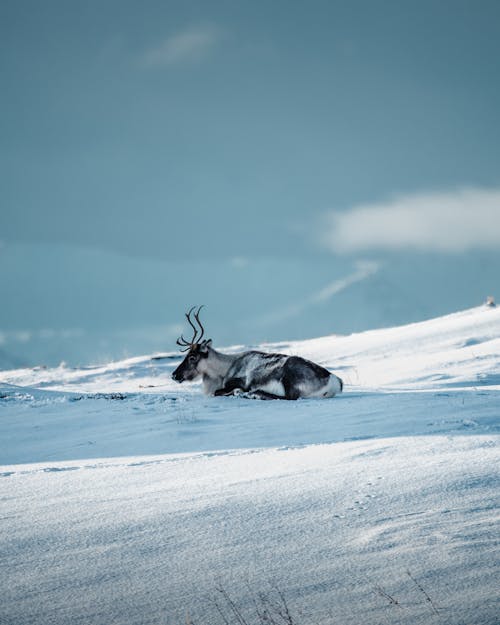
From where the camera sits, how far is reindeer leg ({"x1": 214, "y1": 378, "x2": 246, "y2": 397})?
32.2 feet

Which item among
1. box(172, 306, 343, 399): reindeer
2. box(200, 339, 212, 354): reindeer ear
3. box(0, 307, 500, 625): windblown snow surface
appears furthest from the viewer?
box(200, 339, 212, 354): reindeer ear

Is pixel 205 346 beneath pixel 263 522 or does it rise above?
above

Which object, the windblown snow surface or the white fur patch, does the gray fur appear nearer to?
the white fur patch

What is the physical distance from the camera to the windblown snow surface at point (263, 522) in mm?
2090

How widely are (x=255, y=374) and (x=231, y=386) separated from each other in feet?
1.67

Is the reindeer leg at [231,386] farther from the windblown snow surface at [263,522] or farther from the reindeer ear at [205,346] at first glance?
the windblown snow surface at [263,522]

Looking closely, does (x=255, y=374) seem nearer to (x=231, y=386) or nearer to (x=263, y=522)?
(x=231, y=386)

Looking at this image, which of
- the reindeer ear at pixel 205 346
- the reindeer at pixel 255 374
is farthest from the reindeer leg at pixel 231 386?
the reindeer ear at pixel 205 346

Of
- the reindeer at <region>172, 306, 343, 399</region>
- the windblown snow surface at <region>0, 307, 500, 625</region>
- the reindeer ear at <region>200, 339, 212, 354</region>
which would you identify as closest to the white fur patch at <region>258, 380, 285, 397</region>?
the reindeer at <region>172, 306, 343, 399</region>

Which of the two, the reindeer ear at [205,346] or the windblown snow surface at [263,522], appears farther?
the reindeer ear at [205,346]

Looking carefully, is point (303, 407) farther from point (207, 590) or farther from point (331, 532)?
point (207, 590)

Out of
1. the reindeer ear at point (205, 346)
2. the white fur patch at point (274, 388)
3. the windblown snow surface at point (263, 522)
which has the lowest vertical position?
the windblown snow surface at point (263, 522)

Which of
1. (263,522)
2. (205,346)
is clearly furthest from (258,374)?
(263,522)

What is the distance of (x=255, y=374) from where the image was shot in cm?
970
